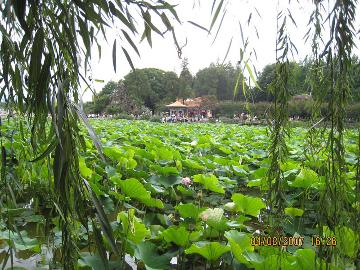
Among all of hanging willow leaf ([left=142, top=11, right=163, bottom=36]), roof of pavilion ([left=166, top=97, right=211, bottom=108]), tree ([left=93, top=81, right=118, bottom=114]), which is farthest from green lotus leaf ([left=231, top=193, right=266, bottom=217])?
roof of pavilion ([left=166, top=97, right=211, bottom=108])

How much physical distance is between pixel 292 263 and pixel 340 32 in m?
0.80

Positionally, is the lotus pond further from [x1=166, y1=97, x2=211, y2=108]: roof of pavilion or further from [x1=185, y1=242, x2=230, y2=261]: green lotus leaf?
[x1=166, y1=97, x2=211, y2=108]: roof of pavilion

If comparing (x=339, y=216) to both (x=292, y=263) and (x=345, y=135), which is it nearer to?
(x=345, y=135)

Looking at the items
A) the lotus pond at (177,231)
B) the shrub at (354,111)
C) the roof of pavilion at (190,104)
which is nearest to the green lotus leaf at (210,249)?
the lotus pond at (177,231)

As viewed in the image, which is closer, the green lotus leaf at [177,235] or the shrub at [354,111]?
the shrub at [354,111]

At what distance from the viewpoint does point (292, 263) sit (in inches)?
45.0

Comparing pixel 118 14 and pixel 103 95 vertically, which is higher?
pixel 118 14

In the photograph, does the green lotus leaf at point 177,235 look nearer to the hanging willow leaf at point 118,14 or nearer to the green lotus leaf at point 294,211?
the green lotus leaf at point 294,211

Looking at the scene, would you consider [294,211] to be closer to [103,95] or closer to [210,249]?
[210,249]

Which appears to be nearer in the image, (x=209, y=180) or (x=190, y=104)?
(x=209, y=180)

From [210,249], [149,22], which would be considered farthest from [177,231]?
[149,22]

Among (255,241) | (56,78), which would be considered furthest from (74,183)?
(255,241)

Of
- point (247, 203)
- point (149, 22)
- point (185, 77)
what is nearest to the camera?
point (149, 22)

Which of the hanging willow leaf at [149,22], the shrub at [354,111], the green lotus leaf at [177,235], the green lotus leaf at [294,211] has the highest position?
the hanging willow leaf at [149,22]
